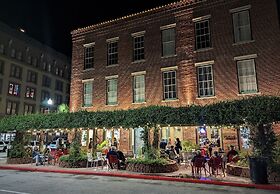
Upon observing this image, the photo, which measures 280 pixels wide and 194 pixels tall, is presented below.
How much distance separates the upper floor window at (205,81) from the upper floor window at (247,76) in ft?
6.59

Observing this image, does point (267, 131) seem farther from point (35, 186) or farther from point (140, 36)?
point (140, 36)

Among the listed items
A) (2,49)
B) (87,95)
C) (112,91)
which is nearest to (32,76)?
(2,49)

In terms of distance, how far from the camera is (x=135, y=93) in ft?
71.3

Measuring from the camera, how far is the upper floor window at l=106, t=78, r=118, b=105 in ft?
74.5

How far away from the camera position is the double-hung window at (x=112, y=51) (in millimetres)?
23453

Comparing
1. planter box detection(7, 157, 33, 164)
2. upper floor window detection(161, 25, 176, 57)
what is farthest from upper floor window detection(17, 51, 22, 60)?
upper floor window detection(161, 25, 176, 57)

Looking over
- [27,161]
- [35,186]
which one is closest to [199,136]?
[35,186]

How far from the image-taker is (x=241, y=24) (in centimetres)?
1844

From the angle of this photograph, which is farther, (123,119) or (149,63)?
(149,63)

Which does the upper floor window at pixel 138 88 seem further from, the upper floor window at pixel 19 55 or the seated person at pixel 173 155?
→ the upper floor window at pixel 19 55

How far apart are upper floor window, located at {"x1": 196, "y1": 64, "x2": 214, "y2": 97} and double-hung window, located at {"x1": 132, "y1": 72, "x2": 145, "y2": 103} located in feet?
15.8

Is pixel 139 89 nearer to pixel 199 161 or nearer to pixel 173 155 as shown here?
pixel 173 155

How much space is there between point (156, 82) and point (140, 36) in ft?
15.5

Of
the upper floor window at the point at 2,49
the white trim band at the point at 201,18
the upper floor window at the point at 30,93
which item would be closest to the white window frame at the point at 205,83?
the white trim band at the point at 201,18
